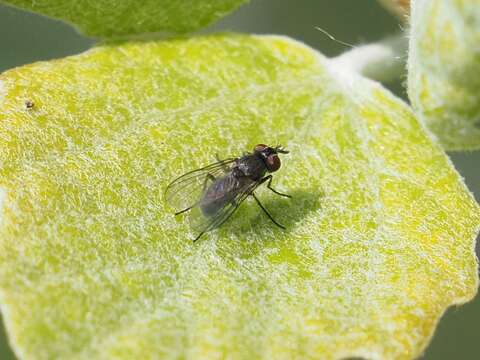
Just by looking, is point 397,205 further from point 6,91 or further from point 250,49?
point 6,91

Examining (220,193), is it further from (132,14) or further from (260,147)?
(132,14)

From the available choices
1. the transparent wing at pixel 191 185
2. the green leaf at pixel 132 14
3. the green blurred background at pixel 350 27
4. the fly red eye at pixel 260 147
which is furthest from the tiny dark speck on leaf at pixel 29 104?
the green blurred background at pixel 350 27

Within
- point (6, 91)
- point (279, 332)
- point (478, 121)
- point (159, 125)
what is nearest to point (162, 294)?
point (279, 332)

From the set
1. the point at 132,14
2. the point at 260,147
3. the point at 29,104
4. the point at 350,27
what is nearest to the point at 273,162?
the point at 260,147

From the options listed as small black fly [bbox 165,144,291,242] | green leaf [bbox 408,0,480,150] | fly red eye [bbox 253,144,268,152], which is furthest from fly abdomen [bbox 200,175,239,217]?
green leaf [bbox 408,0,480,150]

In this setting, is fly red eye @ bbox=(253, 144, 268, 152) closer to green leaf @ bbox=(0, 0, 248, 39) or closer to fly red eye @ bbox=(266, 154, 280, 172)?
fly red eye @ bbox=(266, 154, 280, 172)

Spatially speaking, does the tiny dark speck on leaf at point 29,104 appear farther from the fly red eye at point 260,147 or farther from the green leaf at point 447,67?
the green leaf at point 447,67
